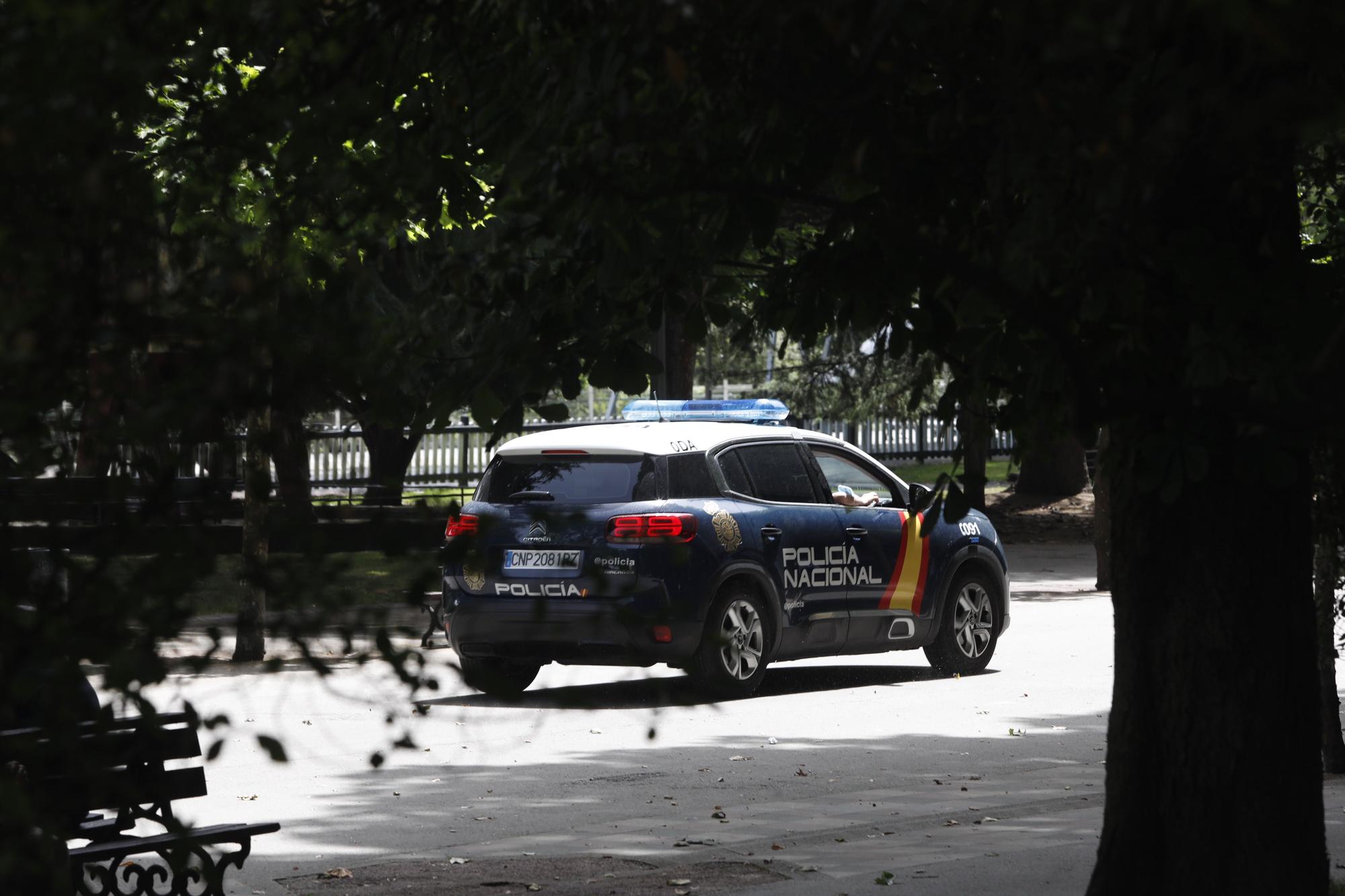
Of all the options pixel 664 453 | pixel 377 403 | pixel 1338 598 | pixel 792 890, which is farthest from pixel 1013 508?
pixel 377 403

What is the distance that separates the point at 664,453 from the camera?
12.5m

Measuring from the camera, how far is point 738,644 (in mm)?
12070

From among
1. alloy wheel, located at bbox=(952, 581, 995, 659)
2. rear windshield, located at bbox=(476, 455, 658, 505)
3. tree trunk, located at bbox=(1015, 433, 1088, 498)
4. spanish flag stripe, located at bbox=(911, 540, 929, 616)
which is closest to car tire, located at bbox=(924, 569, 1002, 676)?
alloy wheel, located at bbox=(952, 581, 995, 659)

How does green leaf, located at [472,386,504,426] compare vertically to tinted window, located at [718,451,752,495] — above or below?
above

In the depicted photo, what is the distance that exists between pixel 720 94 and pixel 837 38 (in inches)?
89.6

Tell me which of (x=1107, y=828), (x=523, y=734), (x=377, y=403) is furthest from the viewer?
(x=523, y=734)

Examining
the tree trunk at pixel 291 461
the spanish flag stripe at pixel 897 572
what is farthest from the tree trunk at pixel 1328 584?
the tree trunk at pixel 291 461

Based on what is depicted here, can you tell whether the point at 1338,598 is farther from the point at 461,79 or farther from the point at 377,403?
the point at 377,403

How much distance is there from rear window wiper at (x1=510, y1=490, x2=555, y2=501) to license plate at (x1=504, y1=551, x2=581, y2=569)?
1.34 ft

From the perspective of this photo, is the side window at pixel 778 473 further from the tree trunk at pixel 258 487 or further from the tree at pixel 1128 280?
the tree trunk at pixel 258 487

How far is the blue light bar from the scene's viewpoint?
15.8 meters

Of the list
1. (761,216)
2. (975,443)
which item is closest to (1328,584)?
(975,443)

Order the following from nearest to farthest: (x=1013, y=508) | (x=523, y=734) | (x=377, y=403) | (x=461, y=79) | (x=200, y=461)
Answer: (x=200, y=461) → (x=377, y=403) → (x=461, y=79) → (x=523, y=734) → (x=1013, y=508)

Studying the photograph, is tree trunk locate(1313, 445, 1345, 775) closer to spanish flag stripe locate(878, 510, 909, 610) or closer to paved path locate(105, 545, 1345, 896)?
paved path locate(105, 545, 1345, 896)
